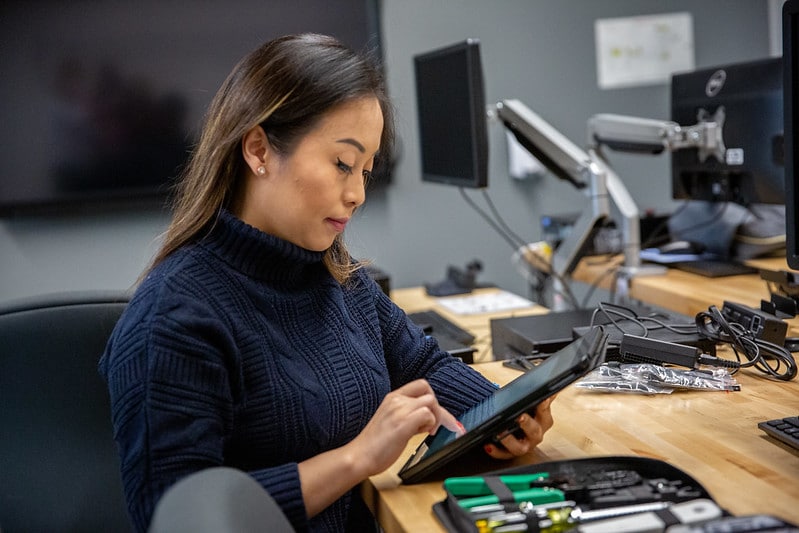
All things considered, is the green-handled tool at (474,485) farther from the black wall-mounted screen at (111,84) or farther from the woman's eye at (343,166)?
the black wall-mounted screen at (111,84)

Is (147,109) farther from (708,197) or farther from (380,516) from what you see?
(380,516)

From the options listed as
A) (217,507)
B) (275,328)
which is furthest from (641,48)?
(217,507)

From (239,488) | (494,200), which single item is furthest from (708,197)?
(239,488)

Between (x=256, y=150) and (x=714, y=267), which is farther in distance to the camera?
(x=714, y=267)

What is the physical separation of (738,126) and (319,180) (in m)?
1.48

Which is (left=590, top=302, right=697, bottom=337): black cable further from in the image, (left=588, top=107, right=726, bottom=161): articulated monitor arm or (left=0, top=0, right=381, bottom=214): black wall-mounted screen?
(left=0, top=0, right=381, bottom=214): black wall-mounted screen

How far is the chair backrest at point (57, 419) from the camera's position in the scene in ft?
4.50

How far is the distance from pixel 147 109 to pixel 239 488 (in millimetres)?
2518

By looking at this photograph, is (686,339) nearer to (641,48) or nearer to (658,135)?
(658,135)

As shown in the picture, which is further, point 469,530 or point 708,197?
point 708,197

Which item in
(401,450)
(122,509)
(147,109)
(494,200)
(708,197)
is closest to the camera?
(401,450)

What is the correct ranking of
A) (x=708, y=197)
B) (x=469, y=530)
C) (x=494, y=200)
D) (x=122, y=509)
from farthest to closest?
1. (x=494, y=200)
2. (x=708, y=197)
3. (x=122, y=509)
4. (x=469, y=530)

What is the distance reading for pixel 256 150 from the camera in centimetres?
116

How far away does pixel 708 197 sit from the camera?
2.44m
